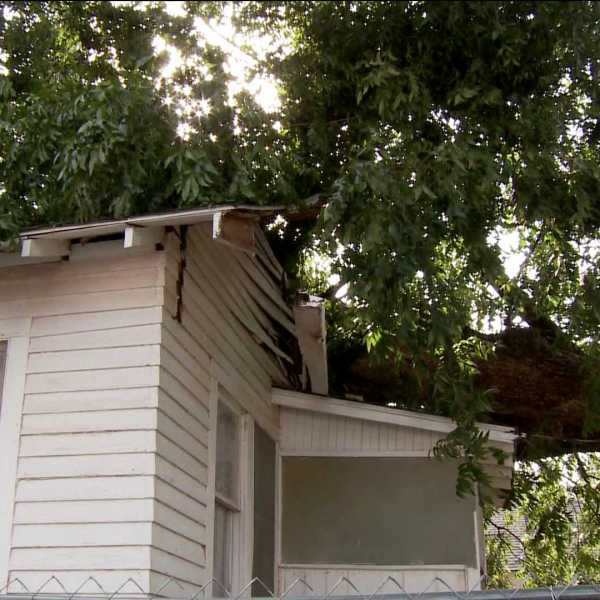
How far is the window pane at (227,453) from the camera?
21.6 feet

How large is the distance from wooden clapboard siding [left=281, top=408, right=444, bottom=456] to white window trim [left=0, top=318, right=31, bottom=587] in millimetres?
3152

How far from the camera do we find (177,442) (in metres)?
5.46

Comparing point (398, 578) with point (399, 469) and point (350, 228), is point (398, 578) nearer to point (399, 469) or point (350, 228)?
point (399, 469)

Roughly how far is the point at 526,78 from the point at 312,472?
3.88 metres

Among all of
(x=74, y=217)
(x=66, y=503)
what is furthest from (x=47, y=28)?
(x=66, y=503)

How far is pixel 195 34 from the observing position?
680 centimetres

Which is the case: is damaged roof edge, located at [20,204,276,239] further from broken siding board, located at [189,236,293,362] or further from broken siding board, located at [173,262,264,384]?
broken siding board, located at [189,236,293,362]

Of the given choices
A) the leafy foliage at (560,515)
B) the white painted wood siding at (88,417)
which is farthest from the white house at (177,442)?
the leafy foliage at (560,515)

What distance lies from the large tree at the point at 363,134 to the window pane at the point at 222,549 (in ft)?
5.69

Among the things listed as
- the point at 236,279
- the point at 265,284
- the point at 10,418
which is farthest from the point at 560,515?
the point at 10,418

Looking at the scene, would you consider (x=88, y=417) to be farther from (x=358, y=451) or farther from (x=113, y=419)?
(x=358, y=451)

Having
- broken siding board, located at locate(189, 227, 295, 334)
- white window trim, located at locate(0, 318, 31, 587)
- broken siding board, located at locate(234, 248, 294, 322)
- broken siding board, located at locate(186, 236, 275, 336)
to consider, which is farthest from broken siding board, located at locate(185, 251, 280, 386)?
white window trim, located at locate(0, 318, 31, 587)

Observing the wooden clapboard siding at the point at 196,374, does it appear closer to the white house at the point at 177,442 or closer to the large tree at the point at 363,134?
the white house at the point at 177,442

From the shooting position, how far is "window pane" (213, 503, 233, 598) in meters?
6.36
